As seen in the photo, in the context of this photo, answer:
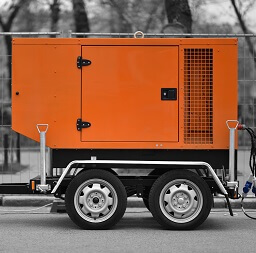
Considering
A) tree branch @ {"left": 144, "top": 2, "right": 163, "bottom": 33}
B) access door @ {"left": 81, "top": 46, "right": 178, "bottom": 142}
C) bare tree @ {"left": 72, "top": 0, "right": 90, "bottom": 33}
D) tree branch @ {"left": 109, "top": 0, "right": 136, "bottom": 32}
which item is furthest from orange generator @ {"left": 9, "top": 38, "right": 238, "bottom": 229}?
tree branch @ {"left": 144, "top": 2, "right": 163, "bottom": 33}

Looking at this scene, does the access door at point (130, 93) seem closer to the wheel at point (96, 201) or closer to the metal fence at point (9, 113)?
the wheel at point (96, 201)

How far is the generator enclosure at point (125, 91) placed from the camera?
32.6 feet

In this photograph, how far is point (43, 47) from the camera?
9.98 meters

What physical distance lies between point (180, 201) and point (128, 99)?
1.40 meters

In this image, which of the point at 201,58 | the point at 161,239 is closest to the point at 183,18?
the point at 201,58

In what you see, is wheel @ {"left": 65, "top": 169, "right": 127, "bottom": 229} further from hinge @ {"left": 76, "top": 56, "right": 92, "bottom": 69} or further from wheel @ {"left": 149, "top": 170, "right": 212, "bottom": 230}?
hinge @ {"left": 76, "top": 56, "right": 92, "bottom": 69}

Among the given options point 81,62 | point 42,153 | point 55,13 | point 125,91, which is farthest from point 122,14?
point 42,153

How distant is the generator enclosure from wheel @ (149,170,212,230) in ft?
1.46

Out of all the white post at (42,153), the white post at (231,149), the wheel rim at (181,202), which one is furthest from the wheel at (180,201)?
the white post at (42,153)

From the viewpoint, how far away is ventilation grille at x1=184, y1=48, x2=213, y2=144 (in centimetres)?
996

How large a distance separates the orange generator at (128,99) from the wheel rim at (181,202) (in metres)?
0.26

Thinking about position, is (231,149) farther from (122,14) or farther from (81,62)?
(122,14)

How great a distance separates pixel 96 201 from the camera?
9703 millimetres

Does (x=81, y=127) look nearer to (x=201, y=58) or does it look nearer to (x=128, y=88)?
(x=128, y=88)
